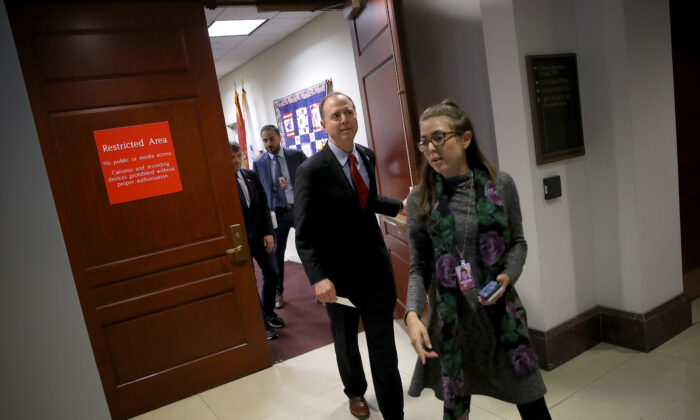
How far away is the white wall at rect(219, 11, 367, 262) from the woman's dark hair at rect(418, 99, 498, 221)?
10.1 feet

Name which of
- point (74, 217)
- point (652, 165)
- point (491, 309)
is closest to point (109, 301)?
point (74, 217)

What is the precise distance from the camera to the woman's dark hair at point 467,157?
1.41 m

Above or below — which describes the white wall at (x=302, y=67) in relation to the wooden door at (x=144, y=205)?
above

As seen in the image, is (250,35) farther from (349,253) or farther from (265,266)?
(349,253)

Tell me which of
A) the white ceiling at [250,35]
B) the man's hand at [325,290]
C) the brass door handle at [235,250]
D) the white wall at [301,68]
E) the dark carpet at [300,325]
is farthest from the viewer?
the white wall at [301,68]

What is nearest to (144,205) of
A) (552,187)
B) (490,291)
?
(490,291)

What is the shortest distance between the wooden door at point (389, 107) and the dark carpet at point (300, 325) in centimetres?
69

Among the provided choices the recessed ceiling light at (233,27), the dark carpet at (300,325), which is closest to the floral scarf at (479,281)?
the dark carpet at (300,325)

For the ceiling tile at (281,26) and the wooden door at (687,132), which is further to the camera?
the ceiling tile at (281,26)

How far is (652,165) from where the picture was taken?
8.02ft

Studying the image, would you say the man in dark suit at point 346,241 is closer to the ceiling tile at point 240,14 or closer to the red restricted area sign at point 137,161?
the red restricted area sign at point 137,161

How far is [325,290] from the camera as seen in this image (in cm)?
193

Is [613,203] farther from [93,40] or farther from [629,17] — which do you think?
[93,40]

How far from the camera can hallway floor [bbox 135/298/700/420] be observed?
2.06m
